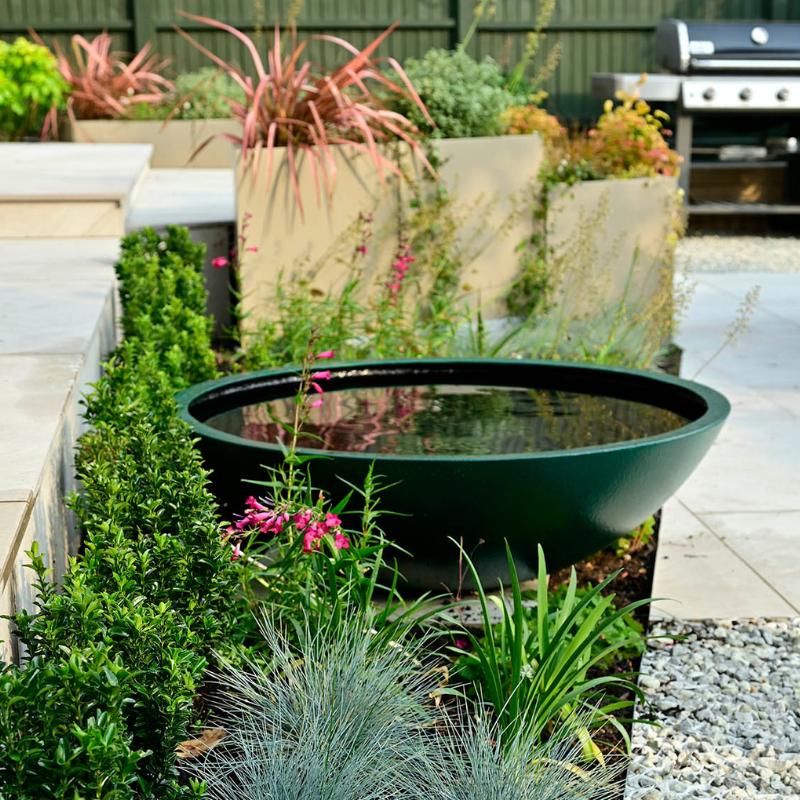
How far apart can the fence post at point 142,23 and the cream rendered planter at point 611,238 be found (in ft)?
22.9

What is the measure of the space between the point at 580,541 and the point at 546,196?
3.11m

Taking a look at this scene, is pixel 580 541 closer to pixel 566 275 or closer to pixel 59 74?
pixel 566 275

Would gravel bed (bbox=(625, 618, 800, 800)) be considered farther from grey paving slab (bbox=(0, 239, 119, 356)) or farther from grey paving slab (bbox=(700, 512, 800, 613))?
grey paving slab (bbox=(0, 239, 119, 356))

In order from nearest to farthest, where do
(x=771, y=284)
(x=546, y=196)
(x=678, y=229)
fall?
(x=546, y=196)
(x=678, y=229)
(x=771, y=284)

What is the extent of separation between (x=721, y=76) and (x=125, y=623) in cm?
916

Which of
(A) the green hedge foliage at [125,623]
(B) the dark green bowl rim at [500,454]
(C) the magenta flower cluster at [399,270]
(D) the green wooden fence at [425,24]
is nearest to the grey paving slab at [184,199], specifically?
(C) the magenta flower cluster at [399,270]

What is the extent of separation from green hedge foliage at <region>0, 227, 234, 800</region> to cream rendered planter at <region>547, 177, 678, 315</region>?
3.13 meters

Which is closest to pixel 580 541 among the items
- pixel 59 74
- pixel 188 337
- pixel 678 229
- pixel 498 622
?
pixel 498 622

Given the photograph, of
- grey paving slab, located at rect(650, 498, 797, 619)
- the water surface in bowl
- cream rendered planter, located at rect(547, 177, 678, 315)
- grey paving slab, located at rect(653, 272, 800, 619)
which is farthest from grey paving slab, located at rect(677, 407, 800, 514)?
cream rendered planter, located at rect(547, 177, 678, 315)

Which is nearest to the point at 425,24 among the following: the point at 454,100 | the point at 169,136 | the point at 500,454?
the point at 169,136

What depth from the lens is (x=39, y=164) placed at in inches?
237

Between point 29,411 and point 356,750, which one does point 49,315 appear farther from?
point 356,750

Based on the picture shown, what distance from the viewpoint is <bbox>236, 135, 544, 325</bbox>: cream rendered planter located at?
14.5 feet

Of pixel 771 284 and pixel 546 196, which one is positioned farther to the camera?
pixel 771 284
